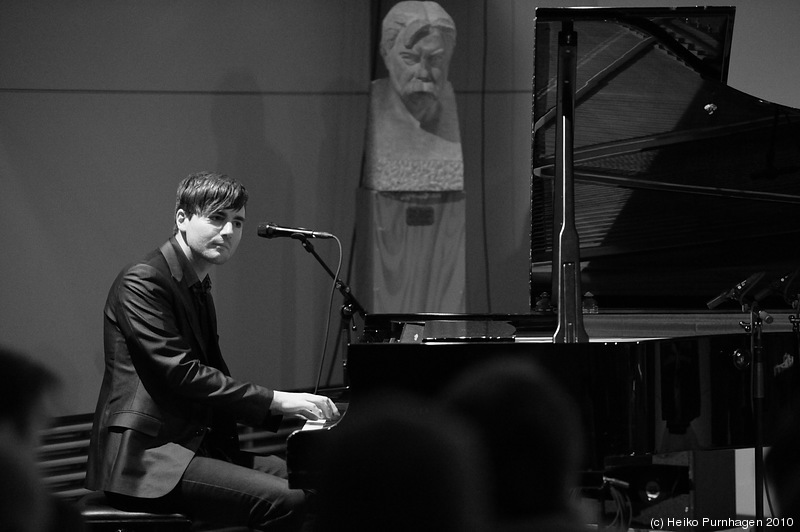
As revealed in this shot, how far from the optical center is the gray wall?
3.46 metres

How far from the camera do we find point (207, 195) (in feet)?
8.07

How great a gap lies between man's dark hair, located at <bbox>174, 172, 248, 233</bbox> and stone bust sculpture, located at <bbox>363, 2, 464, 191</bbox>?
1.53 m

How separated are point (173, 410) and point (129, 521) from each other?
32 centimetres

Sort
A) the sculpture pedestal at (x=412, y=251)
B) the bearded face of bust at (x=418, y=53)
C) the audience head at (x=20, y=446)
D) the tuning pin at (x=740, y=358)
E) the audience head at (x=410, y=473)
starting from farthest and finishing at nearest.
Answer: the sculpture pedestal at (x=412, y=251), the bearded face of bust at (x=418, y=53), the tuning pin at (x=740, y=358), the audience head at (x=20, y=446), the audience head at (x=410, y=473)

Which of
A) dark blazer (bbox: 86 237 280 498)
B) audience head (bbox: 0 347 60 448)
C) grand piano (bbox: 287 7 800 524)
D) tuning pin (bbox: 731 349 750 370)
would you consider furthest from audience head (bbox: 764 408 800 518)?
audience head (bbox: 0 347 60 448)

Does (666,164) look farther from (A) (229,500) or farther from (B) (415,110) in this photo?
(A) (229,500)

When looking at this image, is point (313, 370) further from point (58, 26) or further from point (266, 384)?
point (58, 26)

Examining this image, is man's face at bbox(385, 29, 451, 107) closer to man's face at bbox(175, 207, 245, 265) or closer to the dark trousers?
man's face at bbox(175, 207, 245, 265)

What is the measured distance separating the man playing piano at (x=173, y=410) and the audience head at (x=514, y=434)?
459mm

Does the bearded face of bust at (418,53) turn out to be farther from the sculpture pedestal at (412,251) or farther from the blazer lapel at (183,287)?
the blazer lapel at (183,287)

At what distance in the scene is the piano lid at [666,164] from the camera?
2721mm

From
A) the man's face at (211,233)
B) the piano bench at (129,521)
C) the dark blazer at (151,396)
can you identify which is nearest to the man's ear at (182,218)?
the man's face at (211,233)

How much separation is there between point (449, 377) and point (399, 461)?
0.24m

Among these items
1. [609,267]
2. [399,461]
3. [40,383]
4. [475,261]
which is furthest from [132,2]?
[399,461]
